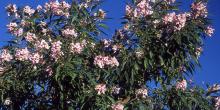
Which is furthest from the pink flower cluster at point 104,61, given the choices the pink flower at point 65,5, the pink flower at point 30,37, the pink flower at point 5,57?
the pink flower at point 5,57

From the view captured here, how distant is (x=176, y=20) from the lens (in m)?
6.76

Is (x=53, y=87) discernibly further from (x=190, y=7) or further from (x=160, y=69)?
(x=190, y=7)

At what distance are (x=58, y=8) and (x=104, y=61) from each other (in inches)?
50.3

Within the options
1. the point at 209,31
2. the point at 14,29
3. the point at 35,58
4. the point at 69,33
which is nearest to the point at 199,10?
the point at 209,31

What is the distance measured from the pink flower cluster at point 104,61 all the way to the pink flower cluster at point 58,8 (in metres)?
1.04

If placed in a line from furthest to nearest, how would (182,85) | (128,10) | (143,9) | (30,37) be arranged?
(128,10) → (143,9) → (30,37) → (182,85)

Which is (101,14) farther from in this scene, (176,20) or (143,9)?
(176,20)

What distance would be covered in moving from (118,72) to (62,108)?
37.3 inches

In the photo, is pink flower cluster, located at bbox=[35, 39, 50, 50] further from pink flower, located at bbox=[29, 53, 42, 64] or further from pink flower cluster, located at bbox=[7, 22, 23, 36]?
pink flower cluster, located at bbox=[7, 22, 23, 36]

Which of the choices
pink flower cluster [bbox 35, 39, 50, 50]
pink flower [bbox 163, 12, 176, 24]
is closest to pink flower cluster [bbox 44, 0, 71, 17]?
pink flower cluster [bbox 35, 39, 50, 50]

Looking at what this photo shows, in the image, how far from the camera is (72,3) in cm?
772

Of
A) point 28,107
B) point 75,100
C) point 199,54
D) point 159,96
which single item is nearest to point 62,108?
Answer: point 75,100

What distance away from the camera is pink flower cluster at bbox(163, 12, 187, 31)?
6.75 m

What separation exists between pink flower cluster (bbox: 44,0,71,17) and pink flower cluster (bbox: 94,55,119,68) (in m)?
1.04
